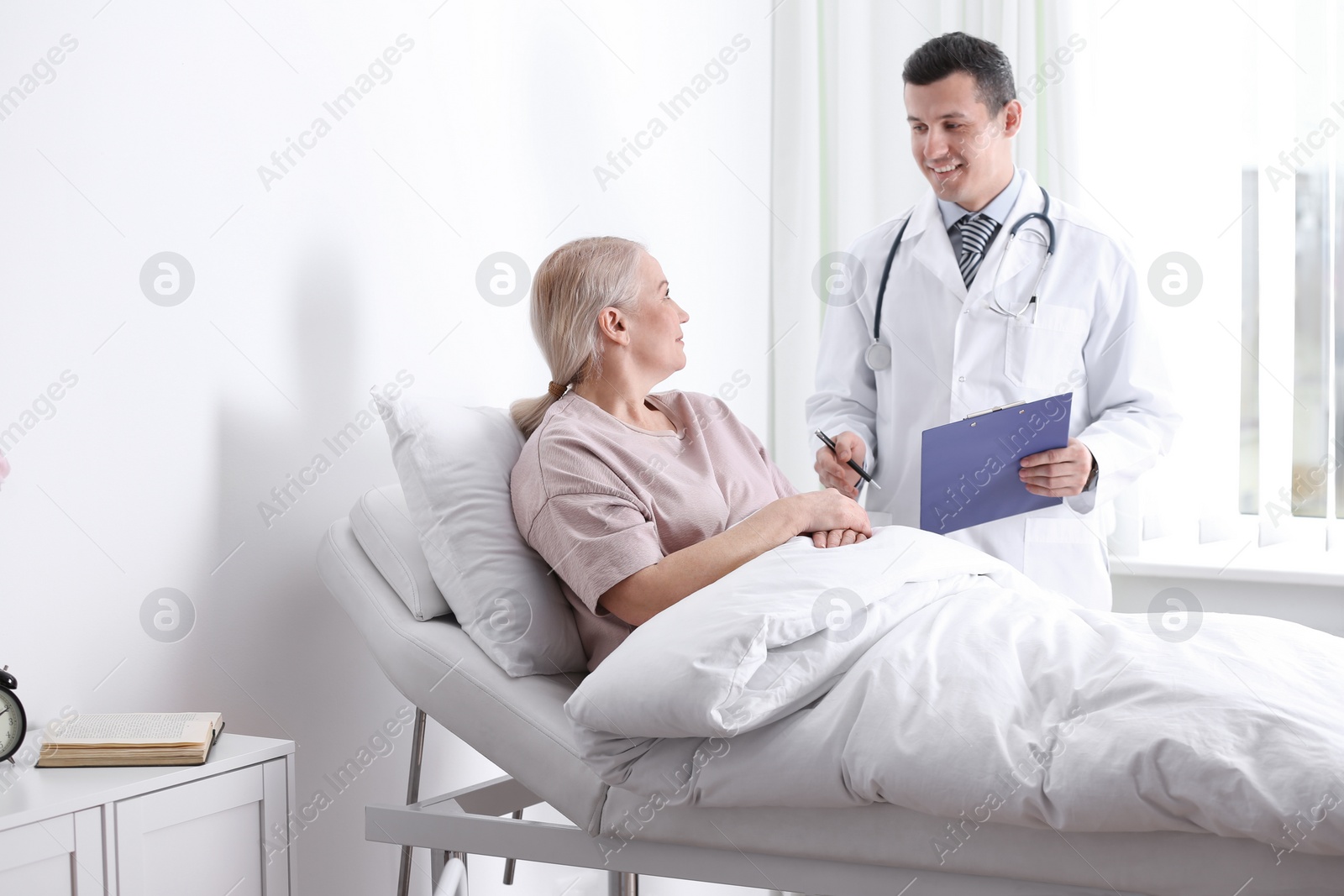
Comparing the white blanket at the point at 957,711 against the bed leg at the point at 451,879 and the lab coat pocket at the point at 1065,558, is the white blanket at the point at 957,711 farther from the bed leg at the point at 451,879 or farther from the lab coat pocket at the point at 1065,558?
the lab coat pocket at the point at 1065,558

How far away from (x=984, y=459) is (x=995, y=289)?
1.28 feet

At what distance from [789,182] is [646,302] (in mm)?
1558

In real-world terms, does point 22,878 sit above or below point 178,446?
below

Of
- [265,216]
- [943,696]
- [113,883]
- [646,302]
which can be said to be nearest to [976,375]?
[646,302]

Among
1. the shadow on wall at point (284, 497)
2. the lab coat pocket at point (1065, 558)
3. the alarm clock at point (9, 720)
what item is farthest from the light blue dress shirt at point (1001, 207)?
the alarm clock at point (9, 720)

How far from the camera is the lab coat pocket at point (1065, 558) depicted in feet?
6.37

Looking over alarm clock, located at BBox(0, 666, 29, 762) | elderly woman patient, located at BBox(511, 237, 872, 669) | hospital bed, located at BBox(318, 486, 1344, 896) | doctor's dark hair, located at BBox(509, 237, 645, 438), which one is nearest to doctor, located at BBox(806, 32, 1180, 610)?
elderly woman patient, located at BBox(511, 237, 872, 669)

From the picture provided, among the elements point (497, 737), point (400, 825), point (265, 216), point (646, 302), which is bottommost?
point (400, 825)

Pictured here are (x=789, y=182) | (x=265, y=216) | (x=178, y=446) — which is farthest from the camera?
(x=789, y=182)

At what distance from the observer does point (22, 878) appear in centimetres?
102

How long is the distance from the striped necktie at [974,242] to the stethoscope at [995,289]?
0.05m

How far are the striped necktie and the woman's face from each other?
2.11 feet

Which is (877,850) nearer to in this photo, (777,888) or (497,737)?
(777,888)

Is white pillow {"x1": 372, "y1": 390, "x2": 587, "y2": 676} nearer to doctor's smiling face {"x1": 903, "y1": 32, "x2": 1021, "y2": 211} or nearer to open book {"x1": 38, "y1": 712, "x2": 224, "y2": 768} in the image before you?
open book {"x1": 38, "y1": 712, "x2": 224, "y2": 768}
